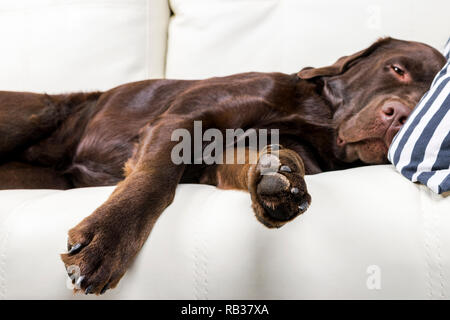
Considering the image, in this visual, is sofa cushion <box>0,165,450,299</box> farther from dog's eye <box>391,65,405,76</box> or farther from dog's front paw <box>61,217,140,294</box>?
dog's eye <box>391,65,405,76</box>

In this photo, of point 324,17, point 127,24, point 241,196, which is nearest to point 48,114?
point 127,24

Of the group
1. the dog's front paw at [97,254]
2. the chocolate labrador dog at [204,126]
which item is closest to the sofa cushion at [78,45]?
the chocolate labrador dog at [204,126]

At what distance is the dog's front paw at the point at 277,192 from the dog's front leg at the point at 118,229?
22cm

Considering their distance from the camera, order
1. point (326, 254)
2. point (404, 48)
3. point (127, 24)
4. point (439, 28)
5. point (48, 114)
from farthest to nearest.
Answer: point (127, 24) < point (439, 28) < point (48, 114) < point (404, 48) < point (326, 254)

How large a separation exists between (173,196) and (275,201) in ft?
0.89

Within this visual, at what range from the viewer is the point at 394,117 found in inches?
51.9

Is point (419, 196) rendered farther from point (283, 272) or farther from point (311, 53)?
point (311, 53)

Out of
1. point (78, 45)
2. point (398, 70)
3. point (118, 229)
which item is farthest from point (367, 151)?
point (78, 45)

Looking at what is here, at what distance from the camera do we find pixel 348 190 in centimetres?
95

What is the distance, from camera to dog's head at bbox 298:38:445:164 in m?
1.34

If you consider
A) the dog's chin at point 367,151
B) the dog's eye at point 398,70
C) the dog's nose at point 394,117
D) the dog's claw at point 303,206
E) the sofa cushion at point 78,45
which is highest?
the dog's eye at point 398,70

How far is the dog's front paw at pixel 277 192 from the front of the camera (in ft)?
2.90

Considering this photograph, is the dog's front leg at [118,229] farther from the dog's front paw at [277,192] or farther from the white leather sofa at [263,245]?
the dog's front paw at [277,192]

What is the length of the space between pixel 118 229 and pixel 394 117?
83 centimetres
